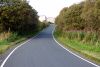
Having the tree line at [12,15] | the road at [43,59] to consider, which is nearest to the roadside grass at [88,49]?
the road at [43,59]

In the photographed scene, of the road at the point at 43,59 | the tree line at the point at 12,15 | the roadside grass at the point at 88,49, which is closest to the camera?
the road at the point at 43,59

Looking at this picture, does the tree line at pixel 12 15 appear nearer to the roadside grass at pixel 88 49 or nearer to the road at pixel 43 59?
the roadside grass at pixel 88 49

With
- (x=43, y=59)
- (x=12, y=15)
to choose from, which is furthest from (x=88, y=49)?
(x=12, y=15)

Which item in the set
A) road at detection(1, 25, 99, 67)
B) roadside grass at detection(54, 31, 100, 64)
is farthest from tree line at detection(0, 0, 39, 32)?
road at detection(1, 25, 99, 67)

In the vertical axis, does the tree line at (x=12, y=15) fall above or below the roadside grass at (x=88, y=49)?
above

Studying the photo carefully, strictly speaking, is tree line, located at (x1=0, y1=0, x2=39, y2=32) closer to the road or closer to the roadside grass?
the roadside grass

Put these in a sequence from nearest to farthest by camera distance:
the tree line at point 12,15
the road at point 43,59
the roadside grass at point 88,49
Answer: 1. the road at point 43,59
2. the roadside grass at point 88,49
3. the tree line at point 12,15

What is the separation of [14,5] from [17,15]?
85.3 inches

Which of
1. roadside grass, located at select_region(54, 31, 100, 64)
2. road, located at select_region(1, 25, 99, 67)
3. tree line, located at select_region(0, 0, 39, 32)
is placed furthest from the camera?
tree line, located at select_region(0, 0, 39, 32)

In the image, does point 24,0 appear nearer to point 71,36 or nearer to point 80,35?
point 71,36

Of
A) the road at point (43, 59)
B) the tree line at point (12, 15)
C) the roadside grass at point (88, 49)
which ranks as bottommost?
the roadside grass at point (88, 49)

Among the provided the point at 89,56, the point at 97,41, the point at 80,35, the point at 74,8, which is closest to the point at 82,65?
the point at 89,56

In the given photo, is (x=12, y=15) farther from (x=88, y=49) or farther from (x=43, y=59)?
(x=43, y=59)

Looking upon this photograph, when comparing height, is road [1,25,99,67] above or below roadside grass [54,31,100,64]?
above
